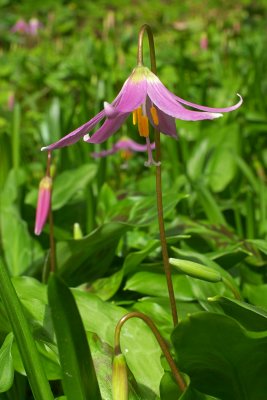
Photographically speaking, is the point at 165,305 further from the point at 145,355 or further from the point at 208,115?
the point at 208,115

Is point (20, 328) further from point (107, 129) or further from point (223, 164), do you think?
point (223, 164)

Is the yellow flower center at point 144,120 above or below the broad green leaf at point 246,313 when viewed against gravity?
above

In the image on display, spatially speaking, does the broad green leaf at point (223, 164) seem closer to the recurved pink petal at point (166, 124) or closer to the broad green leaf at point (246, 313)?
the recurved pink petal at point (166, 124)

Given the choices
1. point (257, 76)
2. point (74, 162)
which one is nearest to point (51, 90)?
point (257, 76)

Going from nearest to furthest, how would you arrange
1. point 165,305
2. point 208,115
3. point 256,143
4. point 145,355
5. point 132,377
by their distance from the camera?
point 208,115 → point 132,377 → point 145,355 → point 165,305 → point 256,143

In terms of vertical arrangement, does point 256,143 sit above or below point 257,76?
below

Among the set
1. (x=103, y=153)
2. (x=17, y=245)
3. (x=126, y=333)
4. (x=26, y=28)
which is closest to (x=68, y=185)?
(x=103, y=153)

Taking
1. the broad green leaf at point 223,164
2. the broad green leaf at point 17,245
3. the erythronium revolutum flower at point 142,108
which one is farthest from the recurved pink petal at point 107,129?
the broad green leaf at point 223,164
